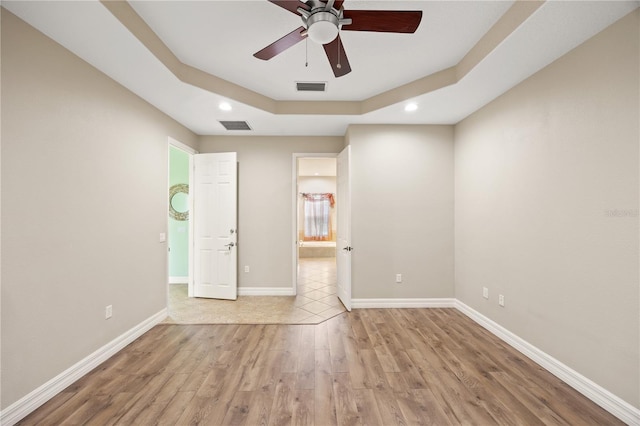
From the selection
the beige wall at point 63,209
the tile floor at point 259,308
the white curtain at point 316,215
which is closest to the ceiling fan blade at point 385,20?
the beige wall at point 63,209

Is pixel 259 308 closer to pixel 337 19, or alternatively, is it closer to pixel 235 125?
pixel 235 125

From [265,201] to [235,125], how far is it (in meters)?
1.25

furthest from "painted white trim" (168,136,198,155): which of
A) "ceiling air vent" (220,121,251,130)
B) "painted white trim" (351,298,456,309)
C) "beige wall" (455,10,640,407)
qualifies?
"beige wall" (455,10,640,407)

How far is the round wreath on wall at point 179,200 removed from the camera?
5145mm

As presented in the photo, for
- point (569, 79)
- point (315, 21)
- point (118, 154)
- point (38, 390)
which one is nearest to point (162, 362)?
point (38, 390)

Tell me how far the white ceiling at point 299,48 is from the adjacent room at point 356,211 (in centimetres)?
2

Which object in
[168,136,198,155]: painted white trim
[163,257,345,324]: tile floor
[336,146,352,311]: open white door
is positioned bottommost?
[163,257,345,324]: tile floor

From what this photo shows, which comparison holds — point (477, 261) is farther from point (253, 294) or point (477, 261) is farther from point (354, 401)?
point (253, 294)

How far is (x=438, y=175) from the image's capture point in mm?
3840

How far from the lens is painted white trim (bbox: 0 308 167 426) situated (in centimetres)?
170

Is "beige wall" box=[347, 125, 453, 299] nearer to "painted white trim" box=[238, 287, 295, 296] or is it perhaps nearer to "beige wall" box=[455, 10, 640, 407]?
"beige wall" box=[455, 10, 640, 407]

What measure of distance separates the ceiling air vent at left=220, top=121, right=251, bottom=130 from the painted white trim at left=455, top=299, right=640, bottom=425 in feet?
13.1

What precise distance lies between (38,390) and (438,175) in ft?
14.8

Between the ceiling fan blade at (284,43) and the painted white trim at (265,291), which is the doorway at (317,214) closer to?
the painted white trim at (265,291)
